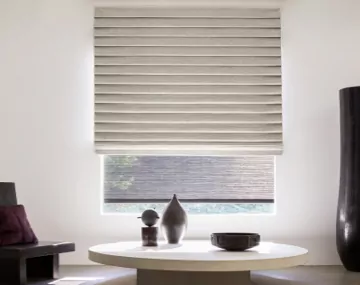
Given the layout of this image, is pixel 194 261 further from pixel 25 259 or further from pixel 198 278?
pixel 25 259

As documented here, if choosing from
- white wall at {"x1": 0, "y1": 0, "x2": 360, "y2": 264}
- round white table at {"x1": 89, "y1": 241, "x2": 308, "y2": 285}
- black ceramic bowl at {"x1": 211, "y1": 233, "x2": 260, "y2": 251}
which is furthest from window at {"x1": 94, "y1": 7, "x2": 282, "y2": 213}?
black ceramic bowl at {"x1": 211, "y1": 233, "x2": 260, "y2": 251}

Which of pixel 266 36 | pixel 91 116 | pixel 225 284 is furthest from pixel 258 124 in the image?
pixel 225 284

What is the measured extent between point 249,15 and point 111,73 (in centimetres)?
132

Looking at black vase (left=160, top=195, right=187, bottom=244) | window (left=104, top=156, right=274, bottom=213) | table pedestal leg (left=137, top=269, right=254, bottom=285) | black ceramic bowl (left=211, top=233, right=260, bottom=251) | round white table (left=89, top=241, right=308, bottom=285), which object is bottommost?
table pedestal leg (left=137, top=269, right=254, bottom=285)

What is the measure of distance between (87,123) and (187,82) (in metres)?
0.95

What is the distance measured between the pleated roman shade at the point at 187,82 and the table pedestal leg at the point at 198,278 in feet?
5.85

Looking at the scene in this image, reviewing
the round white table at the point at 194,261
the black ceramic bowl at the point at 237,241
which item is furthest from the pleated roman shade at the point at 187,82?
the black ceramic bowl at the point at 237,241

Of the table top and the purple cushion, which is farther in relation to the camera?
the purple cushion

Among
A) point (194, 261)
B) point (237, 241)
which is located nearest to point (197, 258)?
point (194, 261)

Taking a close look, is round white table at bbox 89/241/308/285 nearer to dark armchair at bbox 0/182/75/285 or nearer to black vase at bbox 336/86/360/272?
dark armchair at bbox 0/182/75/285

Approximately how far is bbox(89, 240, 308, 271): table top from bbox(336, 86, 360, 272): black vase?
874mm

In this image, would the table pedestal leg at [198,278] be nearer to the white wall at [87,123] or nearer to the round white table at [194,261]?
the round white table at [194,261]

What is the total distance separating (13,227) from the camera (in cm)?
393

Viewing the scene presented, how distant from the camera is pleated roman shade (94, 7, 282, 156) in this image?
498cm
